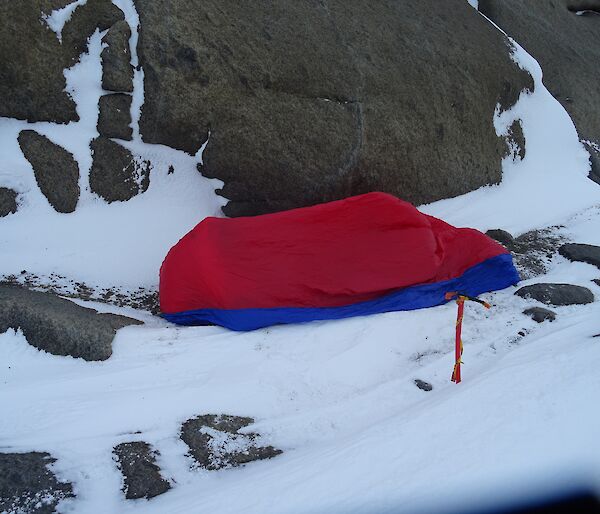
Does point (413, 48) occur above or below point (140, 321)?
above

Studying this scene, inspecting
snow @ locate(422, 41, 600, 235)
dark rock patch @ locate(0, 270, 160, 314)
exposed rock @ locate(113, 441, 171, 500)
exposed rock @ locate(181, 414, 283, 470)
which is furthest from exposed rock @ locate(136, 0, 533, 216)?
exposed rock @ locate(113, 441, 171, 500)

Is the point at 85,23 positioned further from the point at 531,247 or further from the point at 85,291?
the point at 531,247

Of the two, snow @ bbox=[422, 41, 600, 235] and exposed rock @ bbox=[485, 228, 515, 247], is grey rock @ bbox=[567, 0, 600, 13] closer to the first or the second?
snow @ bbox=[422, 41, 600, 235]

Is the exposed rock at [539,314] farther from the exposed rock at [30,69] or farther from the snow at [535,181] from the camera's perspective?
the exposed rock at [30,69]

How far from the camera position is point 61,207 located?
588 cm

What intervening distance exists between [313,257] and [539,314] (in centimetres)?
198

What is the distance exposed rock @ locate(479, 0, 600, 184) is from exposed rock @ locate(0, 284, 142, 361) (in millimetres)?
9397

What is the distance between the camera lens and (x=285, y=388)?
13.4ft

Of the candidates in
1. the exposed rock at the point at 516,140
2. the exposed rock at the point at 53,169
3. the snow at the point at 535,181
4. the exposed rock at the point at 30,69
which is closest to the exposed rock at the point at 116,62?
the exposed rock at the point at 30,69

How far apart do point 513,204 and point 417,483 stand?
6.13 meters

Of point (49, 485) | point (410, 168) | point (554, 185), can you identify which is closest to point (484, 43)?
point (554, 185)

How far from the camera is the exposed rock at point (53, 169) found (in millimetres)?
5840

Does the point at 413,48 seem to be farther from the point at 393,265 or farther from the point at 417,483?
the point at 417,483

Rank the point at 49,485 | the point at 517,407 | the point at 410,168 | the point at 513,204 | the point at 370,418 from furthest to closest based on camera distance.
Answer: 1. the point at 513,204
2. the point at 410,168
3. the point at 370,418
4. the point at 517,407
5. the point at 49,485
